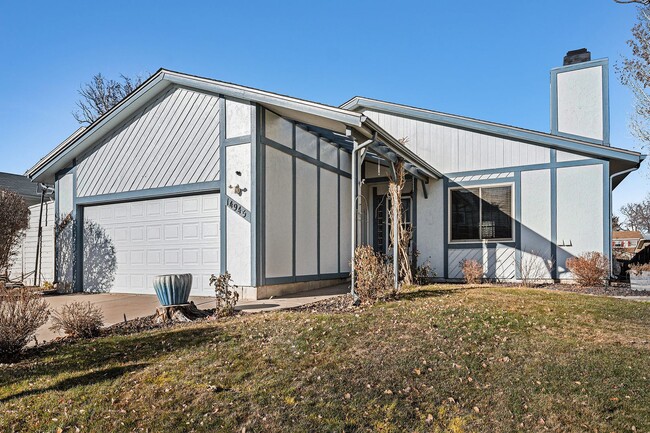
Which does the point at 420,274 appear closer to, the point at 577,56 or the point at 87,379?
the point at 577,56

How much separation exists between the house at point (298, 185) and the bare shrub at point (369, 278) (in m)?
0.67

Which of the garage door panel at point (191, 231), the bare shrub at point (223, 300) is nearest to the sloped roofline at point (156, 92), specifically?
the garage door panel at point (191, 231)

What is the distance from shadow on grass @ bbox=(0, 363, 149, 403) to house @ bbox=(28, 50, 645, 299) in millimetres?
3850

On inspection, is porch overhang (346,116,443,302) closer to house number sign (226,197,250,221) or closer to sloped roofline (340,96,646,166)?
house number sign (226,197,250,221)

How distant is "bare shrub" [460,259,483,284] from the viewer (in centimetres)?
1016

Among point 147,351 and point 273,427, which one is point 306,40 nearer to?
point 147,351

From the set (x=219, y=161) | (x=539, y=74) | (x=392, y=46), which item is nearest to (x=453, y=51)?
(x=392, y=46)

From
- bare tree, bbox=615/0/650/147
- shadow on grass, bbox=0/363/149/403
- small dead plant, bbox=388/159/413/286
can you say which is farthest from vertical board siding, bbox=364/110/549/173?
shadow on grass, bbox=0/363/149/403

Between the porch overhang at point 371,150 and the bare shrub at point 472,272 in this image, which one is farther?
the bare shrub at point 472,272

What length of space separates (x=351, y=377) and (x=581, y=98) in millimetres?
10467

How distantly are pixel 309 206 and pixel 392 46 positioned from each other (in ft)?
23.0

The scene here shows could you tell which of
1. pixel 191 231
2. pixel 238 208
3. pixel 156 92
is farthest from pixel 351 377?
pixel 156 92

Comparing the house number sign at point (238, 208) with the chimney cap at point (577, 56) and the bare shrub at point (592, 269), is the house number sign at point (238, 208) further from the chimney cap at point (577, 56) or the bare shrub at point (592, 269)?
the chimney cap at point (577, 56)

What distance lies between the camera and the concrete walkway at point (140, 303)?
6.83 metres
